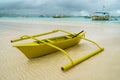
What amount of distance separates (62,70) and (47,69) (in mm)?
350

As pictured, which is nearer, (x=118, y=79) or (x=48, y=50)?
(x=118, y=79)

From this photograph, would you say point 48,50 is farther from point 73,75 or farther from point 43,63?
point 73,75

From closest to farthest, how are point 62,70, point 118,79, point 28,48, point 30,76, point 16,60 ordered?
point 118,79, point 30,76, point 62,70, point 28,48, point 16,60

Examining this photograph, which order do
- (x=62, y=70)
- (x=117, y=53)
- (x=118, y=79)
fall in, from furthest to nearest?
(x=117, y=53), (x=62, y=70), (x=118, y=79)

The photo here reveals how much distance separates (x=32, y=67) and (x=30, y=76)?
1.63 ft

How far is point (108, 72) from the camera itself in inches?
130

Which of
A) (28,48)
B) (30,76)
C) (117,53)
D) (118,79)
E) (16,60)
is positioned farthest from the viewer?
(117,53)

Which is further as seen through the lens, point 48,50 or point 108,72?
point 48,50

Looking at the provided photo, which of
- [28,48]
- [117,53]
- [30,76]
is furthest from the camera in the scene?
[117,53]

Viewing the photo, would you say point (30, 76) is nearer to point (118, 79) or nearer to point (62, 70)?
point (62, 70)

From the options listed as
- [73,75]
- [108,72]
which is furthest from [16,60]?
[108,72]

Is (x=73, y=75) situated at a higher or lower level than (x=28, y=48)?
lower

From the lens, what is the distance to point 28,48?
12.4 ft

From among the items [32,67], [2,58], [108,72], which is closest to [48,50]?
[32,67]
